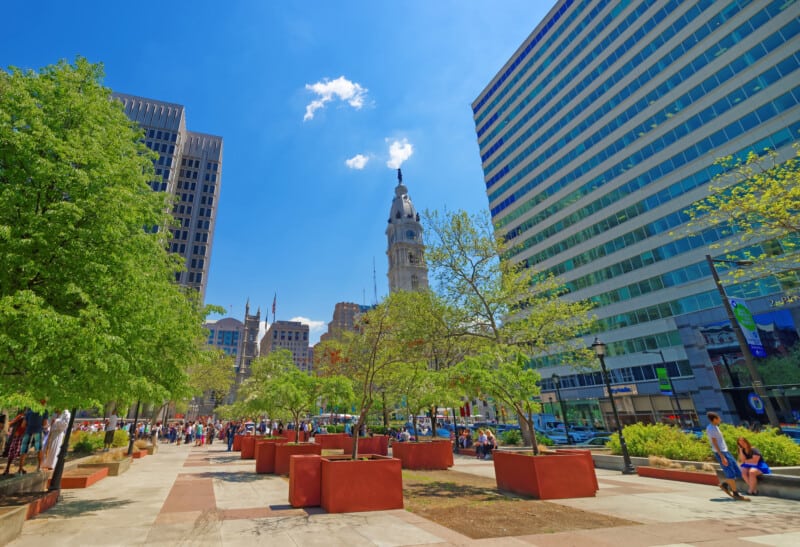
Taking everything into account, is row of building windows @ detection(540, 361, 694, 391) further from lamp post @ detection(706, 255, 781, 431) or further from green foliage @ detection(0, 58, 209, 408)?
green foliage @ detection(0, 58, 209, 408)

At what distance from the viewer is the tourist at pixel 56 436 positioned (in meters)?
12.1

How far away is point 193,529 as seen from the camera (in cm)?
747

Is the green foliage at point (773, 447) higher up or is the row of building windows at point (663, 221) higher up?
the row of building windows at point (663, 221)

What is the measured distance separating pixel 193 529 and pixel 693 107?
2009 inches

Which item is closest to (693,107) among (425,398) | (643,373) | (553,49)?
(553,49)

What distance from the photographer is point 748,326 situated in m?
22.1

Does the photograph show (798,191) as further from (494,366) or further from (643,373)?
(643,373)

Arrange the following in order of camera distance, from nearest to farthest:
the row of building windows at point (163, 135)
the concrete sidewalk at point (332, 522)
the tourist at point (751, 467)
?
the concrete sidewalk at point (332, 522)
the tourist at point (751, 467)
the row of building windows at point (163, 135)

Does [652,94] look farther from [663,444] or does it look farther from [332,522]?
[332,522]

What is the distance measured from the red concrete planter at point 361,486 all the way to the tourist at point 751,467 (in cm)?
901

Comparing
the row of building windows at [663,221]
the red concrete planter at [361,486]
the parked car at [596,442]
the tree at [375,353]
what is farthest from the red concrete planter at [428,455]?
the row of building windows at [663,221]

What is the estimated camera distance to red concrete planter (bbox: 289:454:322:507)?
9500mm

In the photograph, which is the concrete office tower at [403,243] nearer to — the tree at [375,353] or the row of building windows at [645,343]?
the tree at [375,353]

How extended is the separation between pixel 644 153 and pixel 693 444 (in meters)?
38.7
